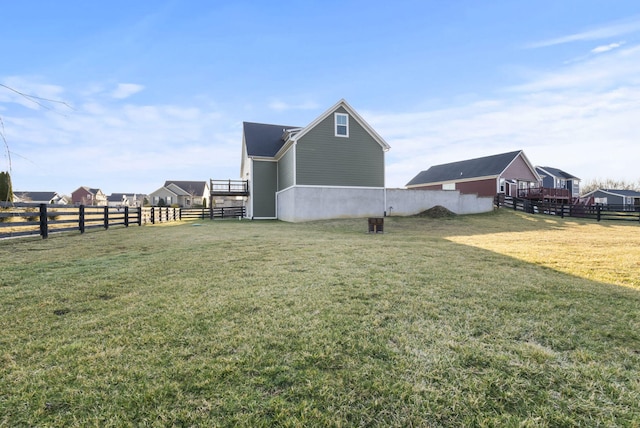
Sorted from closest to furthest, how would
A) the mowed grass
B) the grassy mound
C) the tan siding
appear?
the mowed grass
the grassy mound
the tan siding

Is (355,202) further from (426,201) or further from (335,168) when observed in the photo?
(426,201)

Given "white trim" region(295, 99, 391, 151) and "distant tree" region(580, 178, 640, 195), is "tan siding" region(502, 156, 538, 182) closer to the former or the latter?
"white trim" region(295, 99, 391, 151)

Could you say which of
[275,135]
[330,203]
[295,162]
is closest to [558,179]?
[330,203]

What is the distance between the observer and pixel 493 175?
2819 cm

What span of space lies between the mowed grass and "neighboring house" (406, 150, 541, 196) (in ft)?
90.0

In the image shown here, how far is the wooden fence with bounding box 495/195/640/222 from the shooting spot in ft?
62.9

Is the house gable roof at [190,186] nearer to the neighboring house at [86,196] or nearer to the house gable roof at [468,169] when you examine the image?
the neighboring house at [86,196]

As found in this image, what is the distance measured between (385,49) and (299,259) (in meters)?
12.8

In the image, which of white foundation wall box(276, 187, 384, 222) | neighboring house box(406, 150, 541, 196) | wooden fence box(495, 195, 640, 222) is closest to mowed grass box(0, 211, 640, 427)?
white foundation wall box(276, 187, 384, 222)

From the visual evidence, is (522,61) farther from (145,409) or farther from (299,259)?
(145,409)

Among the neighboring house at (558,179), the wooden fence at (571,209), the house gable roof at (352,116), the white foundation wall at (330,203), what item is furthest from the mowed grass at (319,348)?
the neighboring house at (558,179)

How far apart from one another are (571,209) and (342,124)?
19321 millimetres

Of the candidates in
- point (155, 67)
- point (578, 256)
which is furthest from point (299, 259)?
point (155, 67)

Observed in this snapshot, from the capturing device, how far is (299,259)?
581cm
